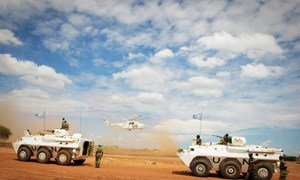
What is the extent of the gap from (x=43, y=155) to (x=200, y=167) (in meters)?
10.4

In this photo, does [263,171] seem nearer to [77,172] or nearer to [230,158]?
[230,158]

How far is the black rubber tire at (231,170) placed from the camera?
64.8 feet

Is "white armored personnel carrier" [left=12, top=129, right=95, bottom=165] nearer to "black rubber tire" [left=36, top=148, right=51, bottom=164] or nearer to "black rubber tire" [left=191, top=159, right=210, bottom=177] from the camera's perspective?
"black rubber tire" [left=36, top=148, right=51, bottom=164]

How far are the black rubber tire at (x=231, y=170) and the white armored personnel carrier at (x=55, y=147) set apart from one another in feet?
31.0

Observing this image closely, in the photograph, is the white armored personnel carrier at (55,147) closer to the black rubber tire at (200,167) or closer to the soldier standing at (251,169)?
the black rubber tire at (200,167)

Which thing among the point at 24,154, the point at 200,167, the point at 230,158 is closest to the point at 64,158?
the point at 24,154

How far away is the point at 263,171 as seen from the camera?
63.2ft

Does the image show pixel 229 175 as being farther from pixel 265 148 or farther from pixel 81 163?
pixel 81 163

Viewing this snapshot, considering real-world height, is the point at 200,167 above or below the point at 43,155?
below

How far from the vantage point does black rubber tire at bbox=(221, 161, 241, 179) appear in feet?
64.8

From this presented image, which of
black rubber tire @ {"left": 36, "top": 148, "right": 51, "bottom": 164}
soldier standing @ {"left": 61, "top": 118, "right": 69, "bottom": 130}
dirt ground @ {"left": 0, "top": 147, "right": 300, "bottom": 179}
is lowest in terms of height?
dirt ground @ {"left": 0, "top": 147, "right": 300, "bottom": 179}

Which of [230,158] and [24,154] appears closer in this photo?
[230,158]

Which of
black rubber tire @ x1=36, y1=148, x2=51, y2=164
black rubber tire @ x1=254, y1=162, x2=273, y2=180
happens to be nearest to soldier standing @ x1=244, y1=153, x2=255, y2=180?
black rubber tire @ x1=254, y1=162, x2=273, y2=180

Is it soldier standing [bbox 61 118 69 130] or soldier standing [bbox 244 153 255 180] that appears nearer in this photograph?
soldier standing [bbox 244 153 255 180]
